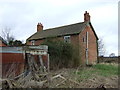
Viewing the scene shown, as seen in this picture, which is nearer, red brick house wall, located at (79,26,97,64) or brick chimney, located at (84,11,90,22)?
red brick house wall, located at (79,26,97,64)

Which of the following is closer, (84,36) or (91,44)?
(84,36)

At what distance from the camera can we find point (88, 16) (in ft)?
106

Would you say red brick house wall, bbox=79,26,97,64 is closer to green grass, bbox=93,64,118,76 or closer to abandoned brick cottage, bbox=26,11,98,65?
abandoned brick cottage, bbox=26,11,98,65

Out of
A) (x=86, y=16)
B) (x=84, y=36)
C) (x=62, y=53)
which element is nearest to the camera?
(x=62, y=53)

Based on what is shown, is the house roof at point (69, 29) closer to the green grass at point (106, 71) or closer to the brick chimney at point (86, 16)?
the brick chimney at point (86, 16)

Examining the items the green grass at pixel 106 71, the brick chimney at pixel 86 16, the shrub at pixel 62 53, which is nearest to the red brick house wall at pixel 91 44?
the brick chimney at pixel 86 16

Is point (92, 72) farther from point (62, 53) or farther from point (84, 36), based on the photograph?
point (84, 36)

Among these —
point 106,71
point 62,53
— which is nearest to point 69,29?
point 62,53

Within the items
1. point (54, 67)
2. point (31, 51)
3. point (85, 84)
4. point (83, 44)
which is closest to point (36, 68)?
point (31, 51)

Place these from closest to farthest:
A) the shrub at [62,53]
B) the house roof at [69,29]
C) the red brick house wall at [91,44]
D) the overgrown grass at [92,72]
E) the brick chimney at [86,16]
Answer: the overgrown grass at [92,72], the shrub at [62,53], the house roof at [69,29], the red brick house wall at [91,44], the brick chimney at [86,16]

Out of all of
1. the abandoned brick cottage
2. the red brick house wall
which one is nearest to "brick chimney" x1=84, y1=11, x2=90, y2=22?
the abandoned brick cottage

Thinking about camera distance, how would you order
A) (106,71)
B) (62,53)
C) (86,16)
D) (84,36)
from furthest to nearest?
(86,16), (84,36), (62,53), (106,71)

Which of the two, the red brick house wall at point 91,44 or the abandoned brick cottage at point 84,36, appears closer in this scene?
the abandoned brick cottage at point 84,36

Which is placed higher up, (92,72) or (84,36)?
(84,36)
